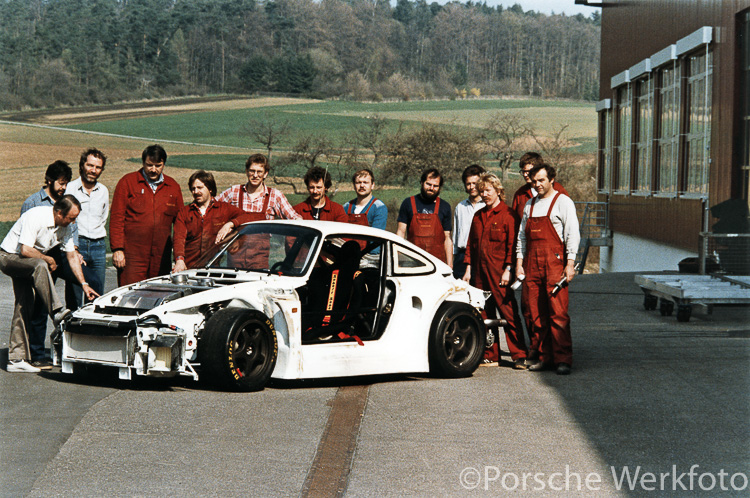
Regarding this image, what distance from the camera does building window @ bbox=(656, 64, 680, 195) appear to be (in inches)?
928

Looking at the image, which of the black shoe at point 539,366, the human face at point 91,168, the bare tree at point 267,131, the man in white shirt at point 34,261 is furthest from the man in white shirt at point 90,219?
the bare tree at point 267,131

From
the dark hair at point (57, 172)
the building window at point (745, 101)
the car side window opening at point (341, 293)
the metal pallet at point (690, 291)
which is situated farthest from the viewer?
the building window at point (745, 101)

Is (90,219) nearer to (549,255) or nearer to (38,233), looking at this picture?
(38,233)

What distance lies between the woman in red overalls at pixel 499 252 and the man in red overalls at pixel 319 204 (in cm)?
151

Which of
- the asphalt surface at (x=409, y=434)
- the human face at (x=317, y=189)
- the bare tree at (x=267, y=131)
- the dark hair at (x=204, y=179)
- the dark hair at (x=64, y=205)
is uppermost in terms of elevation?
the bare tree at (x=267, y=131)

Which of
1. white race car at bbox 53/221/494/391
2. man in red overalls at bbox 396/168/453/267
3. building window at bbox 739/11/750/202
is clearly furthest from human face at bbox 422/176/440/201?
building window at bbox 739/11/750/202

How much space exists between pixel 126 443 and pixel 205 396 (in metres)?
1.59

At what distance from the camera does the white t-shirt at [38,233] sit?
8617 mm

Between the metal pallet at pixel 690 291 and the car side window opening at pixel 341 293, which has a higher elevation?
the car side window opening at pixel 341 293

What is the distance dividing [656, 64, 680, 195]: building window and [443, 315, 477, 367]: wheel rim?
15.6 m

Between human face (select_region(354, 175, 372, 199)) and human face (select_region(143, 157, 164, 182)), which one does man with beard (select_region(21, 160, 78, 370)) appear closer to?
human face (select_region(143, 157, 164, 182))

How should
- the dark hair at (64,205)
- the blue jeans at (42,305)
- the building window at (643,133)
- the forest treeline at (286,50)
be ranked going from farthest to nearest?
the forest treeline at (286,50), the building window at (643,133), the blue jeans at (42,305), the dark hair at (64,205)

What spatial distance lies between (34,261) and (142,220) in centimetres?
136

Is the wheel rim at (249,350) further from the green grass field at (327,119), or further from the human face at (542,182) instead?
the green grass field at (327,119)
